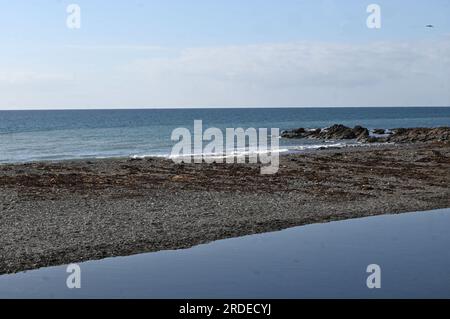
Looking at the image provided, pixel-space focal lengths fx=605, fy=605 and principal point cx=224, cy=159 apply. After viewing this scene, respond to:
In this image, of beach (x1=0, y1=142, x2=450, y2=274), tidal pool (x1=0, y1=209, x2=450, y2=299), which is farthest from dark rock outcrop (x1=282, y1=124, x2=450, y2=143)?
tidal pool (x1=0, y1=209, x2=450, y2=299)

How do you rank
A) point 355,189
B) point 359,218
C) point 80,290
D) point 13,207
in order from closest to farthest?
point 80,290 → point 359,218 → point 13,207 → point 355,189

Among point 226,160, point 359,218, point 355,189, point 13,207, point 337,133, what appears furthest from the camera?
point 337,133

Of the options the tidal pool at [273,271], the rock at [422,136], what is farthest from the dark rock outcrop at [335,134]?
the tidal pool at [273,271]

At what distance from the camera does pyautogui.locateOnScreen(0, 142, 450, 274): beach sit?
17938 mm

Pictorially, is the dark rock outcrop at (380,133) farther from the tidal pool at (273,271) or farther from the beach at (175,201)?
the tidal pool at (273,271)

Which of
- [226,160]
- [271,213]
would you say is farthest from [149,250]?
[226,160]

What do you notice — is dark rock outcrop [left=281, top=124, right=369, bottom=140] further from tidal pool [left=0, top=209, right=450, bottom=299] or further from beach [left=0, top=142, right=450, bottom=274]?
tidal pool [left=0, top=209, right=450, bottom=299]

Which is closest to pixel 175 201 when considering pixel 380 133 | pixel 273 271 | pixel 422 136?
pixel 273 271

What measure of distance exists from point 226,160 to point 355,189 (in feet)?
57.7

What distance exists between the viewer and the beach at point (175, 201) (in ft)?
58.9

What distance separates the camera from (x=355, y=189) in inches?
1167
